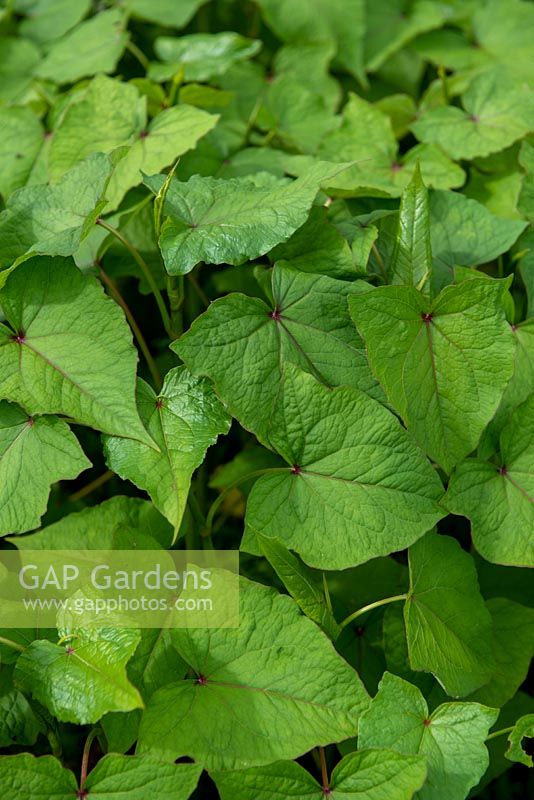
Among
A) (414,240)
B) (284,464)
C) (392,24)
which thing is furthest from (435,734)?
(392,24)

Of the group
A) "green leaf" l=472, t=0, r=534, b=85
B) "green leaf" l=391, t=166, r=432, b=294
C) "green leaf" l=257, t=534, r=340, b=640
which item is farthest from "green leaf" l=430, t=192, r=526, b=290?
"green leaf" l=472, t=0, r=534, b=85

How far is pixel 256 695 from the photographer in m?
0.86

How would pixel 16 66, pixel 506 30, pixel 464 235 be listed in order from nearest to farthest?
pixel 464 235, pixel 16 66, pixel 506 30

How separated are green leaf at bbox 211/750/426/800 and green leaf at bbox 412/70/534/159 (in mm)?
903

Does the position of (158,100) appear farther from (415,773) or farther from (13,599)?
(415,773)

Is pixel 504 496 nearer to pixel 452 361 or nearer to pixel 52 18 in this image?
pixel 452 361

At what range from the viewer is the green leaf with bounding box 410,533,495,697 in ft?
3.05

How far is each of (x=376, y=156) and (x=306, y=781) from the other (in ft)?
3.01

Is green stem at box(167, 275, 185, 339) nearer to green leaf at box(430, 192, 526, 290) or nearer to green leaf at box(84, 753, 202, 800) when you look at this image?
green leaf at box(430, 192, 526, 290)

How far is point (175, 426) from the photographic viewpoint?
94cm

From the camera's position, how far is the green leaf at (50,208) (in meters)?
1.04

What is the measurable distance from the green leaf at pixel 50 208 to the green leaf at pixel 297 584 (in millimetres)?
444

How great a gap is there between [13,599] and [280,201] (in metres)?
0.57

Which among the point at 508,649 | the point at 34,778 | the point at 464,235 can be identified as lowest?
the point at 508,649
